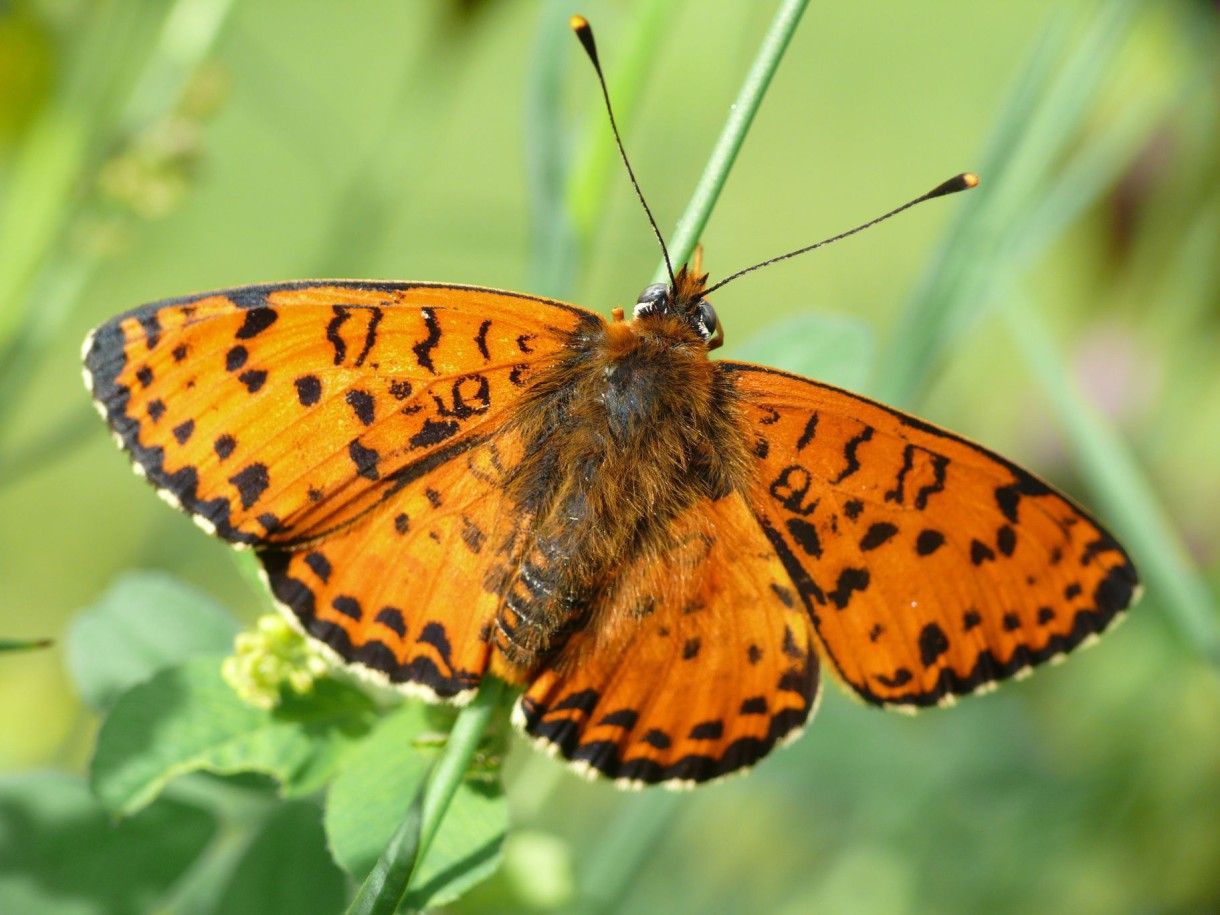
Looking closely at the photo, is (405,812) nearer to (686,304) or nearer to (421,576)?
(421,576)

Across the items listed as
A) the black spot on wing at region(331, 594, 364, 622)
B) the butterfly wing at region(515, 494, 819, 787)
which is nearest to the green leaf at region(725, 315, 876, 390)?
the butterfly wing at region(515, 494, 819, 787)

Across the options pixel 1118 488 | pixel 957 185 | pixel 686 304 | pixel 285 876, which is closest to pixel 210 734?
pixel 285 876

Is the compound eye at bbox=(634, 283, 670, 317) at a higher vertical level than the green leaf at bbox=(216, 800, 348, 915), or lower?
higher

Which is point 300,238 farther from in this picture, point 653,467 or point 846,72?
point 653,467

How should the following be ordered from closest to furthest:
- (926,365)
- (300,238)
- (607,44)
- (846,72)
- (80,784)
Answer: (80,784), (926,365), (607,44), (300,238), (846,72)

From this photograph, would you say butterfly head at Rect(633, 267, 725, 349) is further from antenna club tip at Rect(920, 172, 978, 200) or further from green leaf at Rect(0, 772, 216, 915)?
green leaf at Rect(0, 772, 216, 915)

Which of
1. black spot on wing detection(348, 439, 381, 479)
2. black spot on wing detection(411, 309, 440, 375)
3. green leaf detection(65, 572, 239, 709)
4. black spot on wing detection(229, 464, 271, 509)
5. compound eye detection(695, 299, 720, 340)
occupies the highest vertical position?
compound eye detection(695, 299, 720, 340)

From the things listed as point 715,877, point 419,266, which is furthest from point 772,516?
point 419,266

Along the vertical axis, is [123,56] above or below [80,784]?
above
